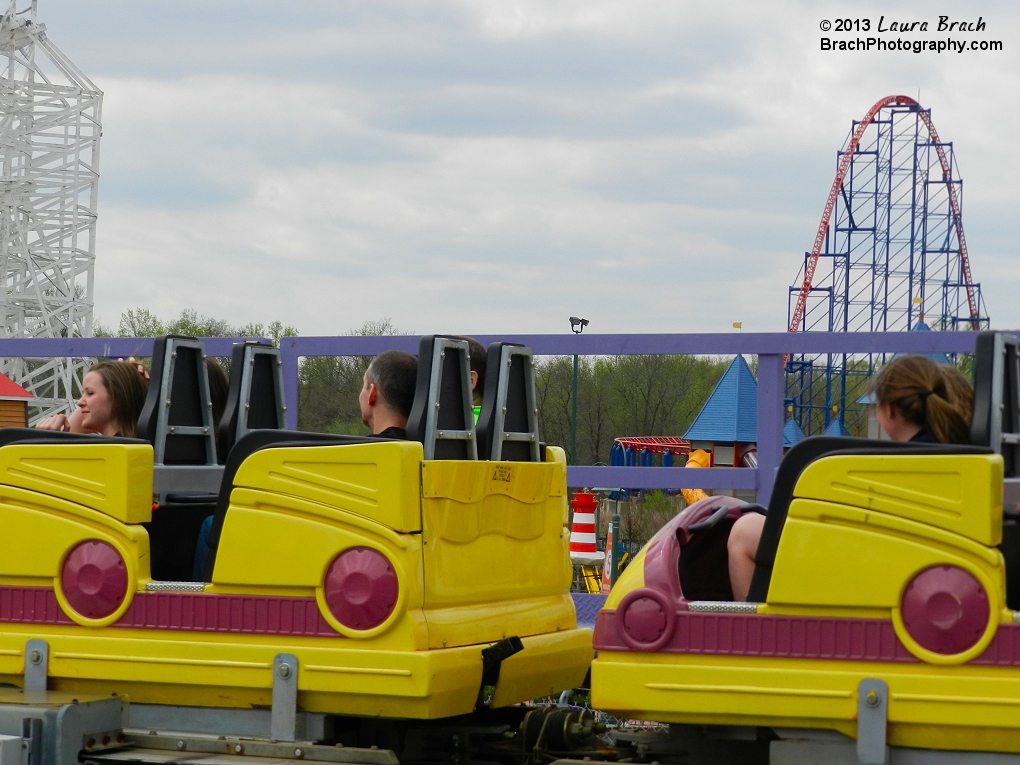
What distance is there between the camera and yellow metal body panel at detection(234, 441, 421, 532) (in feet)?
11.6

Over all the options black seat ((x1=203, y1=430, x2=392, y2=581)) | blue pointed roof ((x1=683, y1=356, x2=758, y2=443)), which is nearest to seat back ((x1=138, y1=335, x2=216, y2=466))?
black seat ((x1=203, y1=430, x2=392, y2=581))

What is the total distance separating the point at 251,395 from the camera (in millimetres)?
4566

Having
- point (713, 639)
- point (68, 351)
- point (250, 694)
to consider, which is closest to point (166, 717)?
point (250, 694)

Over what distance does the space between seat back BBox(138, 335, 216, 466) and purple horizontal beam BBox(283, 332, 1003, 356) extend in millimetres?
1605

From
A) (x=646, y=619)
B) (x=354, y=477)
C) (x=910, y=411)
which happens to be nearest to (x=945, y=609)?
(x=910, y=411)

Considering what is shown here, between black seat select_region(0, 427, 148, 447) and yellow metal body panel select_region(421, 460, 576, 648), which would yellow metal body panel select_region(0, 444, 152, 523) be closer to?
black seat select_region(0, 427, 148, 447)

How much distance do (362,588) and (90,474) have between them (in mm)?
935

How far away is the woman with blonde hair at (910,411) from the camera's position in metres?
3.42

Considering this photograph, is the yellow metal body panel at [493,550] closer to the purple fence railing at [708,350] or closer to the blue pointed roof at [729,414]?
the purple fence railing at [708,350]

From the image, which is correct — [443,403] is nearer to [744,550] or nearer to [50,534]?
[744,550]

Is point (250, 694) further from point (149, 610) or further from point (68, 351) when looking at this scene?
A: point (68, 351)

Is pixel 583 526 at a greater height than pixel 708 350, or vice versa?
pixel 708 350

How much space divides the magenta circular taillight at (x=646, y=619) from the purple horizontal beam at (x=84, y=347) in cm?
359

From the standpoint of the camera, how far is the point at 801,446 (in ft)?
10.7
